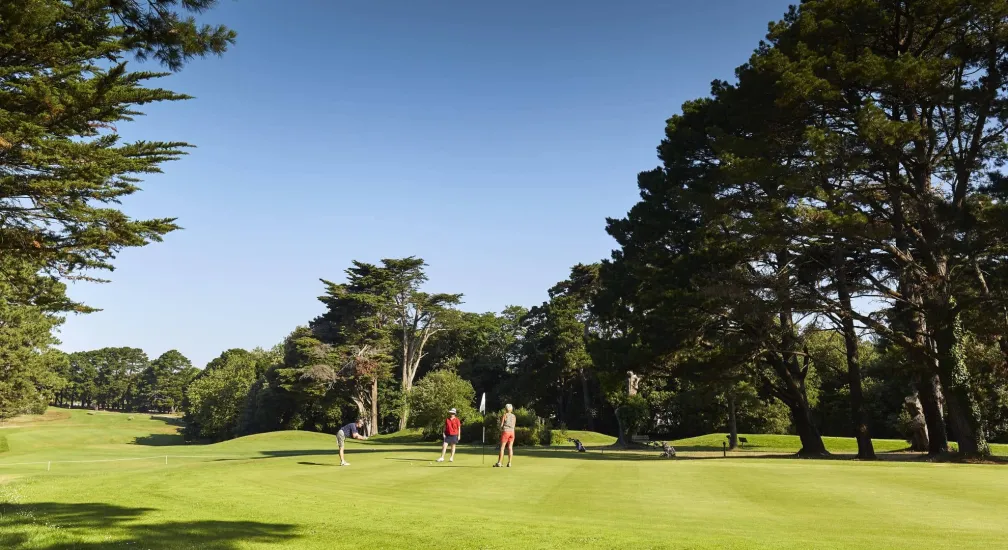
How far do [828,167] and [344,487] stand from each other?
18.5 m

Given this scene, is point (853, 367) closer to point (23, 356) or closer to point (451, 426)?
point (451, 426)

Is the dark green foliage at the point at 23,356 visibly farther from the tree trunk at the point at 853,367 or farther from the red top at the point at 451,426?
the tree trunk at the point at 853,367

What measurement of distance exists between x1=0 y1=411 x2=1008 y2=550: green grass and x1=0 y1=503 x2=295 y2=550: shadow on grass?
3cm

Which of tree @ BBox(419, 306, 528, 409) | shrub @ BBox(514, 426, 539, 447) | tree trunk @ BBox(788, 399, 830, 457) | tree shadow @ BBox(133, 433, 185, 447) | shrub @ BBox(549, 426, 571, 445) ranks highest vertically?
tree @ BBox(419, 306, 528, 409)

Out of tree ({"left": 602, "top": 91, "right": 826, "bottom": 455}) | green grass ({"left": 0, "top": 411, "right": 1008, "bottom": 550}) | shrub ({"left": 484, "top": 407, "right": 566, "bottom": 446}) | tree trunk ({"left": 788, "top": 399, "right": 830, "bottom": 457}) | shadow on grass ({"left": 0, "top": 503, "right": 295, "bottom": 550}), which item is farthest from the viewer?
shrub ({"left": 484, "top": 407, "right": 566, "bottom": 446})

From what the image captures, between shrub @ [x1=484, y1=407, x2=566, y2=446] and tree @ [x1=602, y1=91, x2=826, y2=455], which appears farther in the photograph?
shrub @ [x1=484, y1=407, x2=566, y2=446]

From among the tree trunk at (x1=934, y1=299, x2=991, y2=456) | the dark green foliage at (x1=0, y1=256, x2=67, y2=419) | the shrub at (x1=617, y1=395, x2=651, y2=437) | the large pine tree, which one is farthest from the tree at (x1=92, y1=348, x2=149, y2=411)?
the tree trunk at (x1=934, y1=299, x2=991, y2=456)

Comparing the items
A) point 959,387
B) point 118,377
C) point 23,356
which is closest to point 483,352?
point 23,356

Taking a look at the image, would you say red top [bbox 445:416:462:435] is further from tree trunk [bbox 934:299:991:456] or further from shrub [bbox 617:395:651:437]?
shrub [bbox 617:395:651:437]

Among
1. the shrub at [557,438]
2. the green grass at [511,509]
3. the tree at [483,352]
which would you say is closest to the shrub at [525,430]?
the shrub at [557,438]

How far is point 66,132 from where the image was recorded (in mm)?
14219

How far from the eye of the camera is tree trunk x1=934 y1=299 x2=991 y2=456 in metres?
20.9

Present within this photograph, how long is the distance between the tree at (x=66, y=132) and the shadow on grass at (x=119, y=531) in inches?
301

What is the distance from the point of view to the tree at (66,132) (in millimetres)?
12359
